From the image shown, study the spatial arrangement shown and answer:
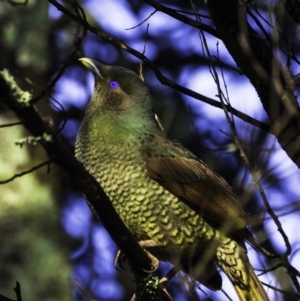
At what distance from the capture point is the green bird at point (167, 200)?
5199mm

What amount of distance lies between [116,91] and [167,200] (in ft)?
3.48

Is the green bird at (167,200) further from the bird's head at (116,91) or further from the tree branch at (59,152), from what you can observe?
the tree branch at (59,152)

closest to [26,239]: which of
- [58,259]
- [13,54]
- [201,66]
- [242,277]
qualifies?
[58,259]

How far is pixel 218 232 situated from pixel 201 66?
3699 millimetres

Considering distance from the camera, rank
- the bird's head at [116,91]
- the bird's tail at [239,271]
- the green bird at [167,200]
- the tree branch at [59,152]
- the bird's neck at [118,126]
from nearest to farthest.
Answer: the tree branch at [59,152]
the green bird at [167,200]
the bird's tail at [239,271]
the bird's neck at [118,126]
the bird's head at [116,91]

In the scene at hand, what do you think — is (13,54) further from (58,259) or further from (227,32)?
(227,32)

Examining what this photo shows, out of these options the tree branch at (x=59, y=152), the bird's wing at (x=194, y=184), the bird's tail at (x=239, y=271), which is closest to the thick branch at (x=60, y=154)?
the tree branch at (x=59, y=152)

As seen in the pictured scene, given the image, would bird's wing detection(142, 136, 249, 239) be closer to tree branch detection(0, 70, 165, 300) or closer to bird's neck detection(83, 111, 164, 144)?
bird's neck detection(83, 111, 164, 144)

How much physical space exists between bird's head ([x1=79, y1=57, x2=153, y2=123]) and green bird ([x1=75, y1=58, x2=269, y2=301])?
19cm

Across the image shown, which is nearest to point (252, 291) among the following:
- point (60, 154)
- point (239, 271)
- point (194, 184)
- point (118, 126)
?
point (239, 271)

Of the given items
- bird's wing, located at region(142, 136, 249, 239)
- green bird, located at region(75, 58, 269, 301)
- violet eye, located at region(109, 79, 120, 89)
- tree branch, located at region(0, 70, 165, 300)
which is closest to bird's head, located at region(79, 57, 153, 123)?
violet eye, located at region(109, 79, 120, 89)

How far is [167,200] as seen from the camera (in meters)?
5.32

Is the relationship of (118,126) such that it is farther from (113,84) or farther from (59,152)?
(59,152)

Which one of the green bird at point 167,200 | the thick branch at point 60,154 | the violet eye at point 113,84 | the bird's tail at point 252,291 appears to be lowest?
the bird's tail at point 252,291
